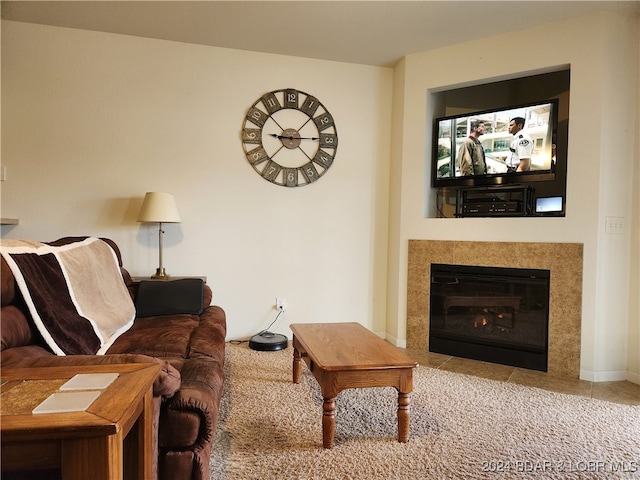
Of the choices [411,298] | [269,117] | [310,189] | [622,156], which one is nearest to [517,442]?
[411,298]

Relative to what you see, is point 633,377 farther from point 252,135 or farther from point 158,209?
point 158,209

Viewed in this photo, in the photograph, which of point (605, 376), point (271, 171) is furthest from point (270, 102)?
point (605, 376)

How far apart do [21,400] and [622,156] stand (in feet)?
11.2

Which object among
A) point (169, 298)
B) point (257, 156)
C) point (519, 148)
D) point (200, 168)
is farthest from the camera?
point (257, 156)

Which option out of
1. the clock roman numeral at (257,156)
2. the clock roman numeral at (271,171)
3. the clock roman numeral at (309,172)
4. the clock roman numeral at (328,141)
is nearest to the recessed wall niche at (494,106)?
the clock roman numeral at (328,141)

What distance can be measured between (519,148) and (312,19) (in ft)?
5.93

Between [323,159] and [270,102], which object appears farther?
[323,159]

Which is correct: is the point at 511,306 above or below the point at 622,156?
below

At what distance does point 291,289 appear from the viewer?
3.55 m

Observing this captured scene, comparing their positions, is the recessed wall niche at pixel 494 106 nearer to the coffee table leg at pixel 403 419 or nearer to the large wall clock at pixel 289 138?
the large wall clock at pixel 289 138

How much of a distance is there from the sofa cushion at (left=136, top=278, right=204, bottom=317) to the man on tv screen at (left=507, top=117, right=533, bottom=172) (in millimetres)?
2466

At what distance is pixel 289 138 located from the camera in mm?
3502

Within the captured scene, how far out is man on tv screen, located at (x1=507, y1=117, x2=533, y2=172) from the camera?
117 inches

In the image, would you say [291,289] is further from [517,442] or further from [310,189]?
[517,442]
